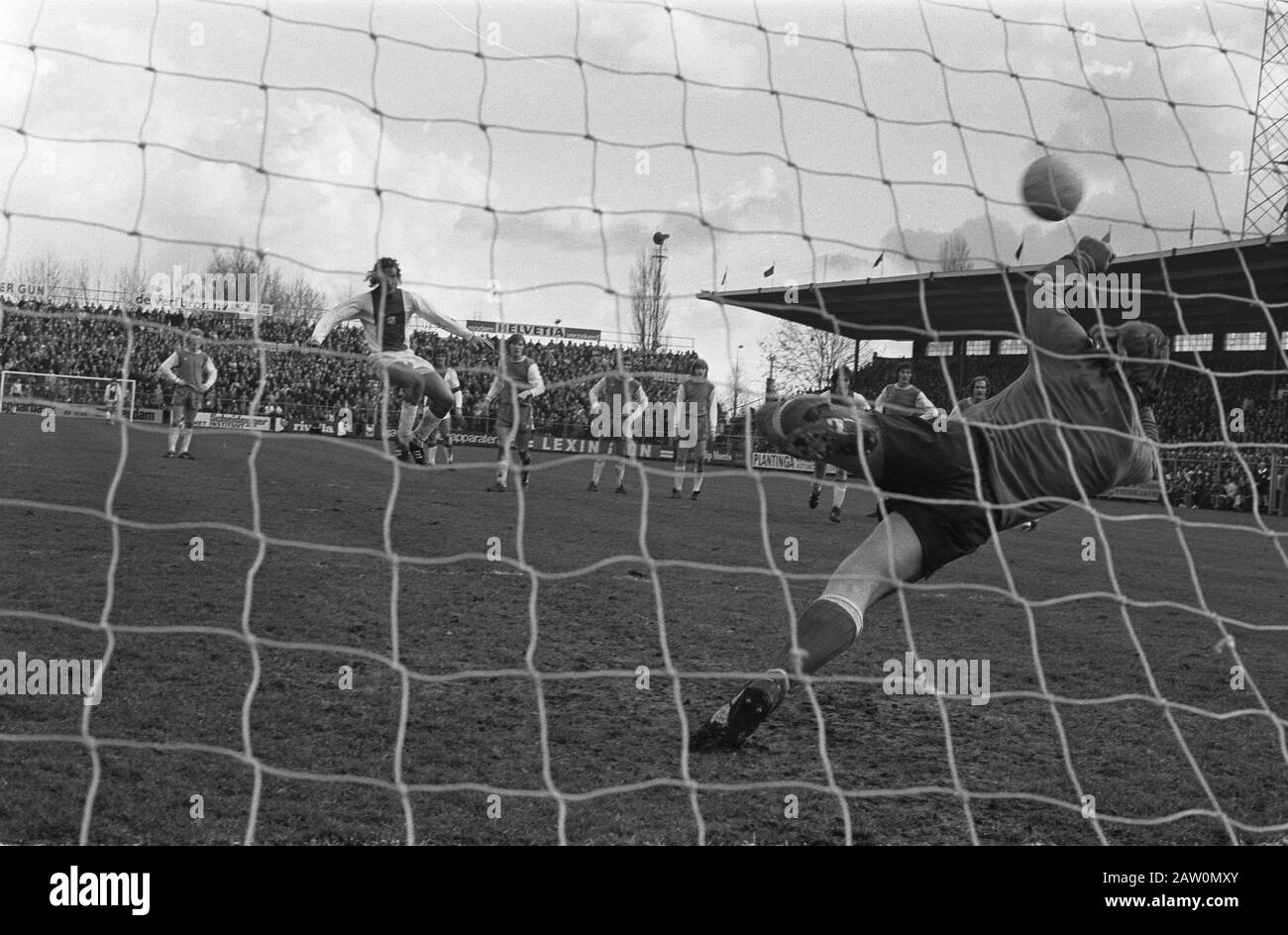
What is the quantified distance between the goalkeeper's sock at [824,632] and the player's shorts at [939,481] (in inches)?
13.1

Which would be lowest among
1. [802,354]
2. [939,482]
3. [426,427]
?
[939,482]

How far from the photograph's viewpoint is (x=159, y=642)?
4051mm

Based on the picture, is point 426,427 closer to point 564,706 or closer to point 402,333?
point 402,333

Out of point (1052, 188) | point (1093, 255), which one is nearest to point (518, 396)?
point (1052, 188)

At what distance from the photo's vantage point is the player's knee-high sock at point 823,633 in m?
3.20

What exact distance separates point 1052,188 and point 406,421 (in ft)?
20.2

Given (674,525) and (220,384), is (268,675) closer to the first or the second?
(674,525)

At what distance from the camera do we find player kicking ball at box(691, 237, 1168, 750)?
3.21 m

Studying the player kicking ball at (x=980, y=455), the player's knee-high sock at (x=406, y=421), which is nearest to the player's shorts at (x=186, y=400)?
the player's knee-high sock at (x=406, y=421)

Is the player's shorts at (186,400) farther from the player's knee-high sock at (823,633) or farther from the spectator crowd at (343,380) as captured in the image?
the player's knee-high sock at (823,633)

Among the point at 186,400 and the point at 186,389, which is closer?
the point at 186,389

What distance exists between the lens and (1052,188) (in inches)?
160

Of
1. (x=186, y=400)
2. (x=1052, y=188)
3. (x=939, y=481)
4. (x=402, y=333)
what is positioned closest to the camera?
(x=939, y=481)

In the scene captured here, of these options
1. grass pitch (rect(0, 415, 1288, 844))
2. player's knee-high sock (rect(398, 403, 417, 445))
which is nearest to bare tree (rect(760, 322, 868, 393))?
player's knee-high sock (rect(398, 403, 417, 445))
